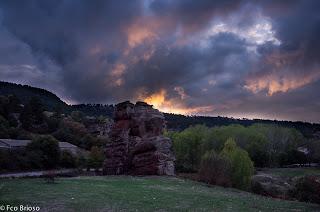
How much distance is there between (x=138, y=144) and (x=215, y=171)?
12541 mm

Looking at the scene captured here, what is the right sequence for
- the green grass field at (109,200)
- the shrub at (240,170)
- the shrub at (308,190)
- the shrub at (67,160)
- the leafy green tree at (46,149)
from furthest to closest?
the shrub at (67,160) → the leafy green tree at (46,149) → the shrub at (240,170) → the shrub at (308,190) → the green grass field at (109,200)

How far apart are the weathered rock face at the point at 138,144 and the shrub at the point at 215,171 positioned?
5.58 m

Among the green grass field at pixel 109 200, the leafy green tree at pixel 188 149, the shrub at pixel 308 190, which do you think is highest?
the leafy green tree at pixel 188 149

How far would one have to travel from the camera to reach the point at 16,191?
Answer: 88.7 feet

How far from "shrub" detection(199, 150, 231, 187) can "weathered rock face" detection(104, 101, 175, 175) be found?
558 centimetres

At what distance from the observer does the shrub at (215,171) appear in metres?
45.2

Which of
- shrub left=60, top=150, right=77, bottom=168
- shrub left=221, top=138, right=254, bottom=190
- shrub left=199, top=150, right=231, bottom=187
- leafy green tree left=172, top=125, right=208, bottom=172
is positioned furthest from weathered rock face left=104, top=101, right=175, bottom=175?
leafy green tree left=172, top=125, right=208, bottom=172

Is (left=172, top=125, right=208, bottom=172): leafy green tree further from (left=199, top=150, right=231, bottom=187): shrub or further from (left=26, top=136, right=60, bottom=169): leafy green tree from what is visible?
(left=199, top=150, right=231, bottom=187): shrub

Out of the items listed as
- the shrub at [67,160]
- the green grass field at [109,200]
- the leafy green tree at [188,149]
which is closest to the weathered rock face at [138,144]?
the green grass field at [109,200]

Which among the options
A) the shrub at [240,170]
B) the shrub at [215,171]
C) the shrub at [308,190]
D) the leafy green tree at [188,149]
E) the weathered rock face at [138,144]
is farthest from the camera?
the leafy green tree at [188,149]

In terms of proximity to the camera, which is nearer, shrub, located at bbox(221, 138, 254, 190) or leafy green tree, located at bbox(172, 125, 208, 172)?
shrub, located at bbox(221, 138, 254, 190)

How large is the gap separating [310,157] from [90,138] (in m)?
73.1

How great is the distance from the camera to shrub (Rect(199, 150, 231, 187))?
4522 cm

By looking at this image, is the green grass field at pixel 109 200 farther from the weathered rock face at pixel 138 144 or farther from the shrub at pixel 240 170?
the shrub at pixel 240 170
